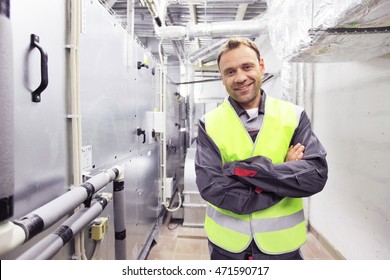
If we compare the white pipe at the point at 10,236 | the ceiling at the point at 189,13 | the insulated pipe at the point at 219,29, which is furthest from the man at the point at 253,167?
the insulated pipe at the point at 219,29

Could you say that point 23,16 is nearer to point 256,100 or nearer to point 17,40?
point 17,40

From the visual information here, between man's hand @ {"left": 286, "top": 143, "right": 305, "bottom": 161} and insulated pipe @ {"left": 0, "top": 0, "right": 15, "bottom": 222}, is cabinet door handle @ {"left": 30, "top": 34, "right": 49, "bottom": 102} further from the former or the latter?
man's hand @ {"left": 286, "top": 143, "right": 305, "bottom": 161}

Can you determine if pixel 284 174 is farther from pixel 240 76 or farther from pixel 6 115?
pixel 6 115

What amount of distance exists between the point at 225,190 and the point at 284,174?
0.87 feet

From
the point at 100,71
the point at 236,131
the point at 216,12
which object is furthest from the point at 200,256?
the point at 216,12

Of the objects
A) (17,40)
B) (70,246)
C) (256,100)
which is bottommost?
(70,246)

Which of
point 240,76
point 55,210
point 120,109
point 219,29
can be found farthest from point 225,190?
point 219,29

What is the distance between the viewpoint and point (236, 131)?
43.9 inches

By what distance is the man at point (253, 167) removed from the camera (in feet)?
3.35

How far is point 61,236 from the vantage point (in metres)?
0.82

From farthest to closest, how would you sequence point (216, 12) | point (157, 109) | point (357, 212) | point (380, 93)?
point (216, 12), point (157, 109), point (357, 212), point (380, 93)

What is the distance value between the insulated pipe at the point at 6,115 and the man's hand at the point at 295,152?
104 centimetres

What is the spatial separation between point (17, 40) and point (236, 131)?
89cm
